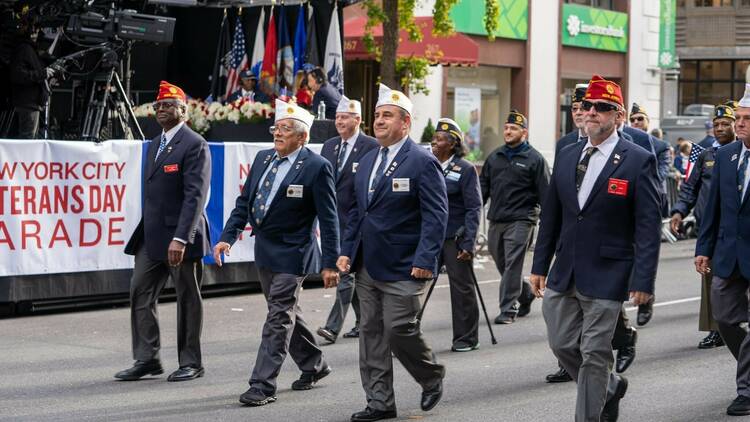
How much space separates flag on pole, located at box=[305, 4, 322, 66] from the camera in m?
19.8

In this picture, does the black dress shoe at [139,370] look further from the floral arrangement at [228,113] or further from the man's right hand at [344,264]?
the floral arrangement at [228,113]

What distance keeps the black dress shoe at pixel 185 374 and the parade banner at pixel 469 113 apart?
1929cm

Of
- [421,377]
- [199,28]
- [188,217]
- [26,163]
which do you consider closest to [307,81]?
[199,28]

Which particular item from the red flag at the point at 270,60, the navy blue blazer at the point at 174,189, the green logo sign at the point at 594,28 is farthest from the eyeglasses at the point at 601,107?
A: the green logo sign at the point at 594,28

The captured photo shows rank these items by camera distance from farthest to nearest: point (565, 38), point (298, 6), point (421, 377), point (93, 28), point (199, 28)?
1. point (565, 38)
2. point (199, 28)
3. point (298, 6)
4. point (93, 28)
5. point (421, 377)

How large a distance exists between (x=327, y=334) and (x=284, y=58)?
30.3 ft

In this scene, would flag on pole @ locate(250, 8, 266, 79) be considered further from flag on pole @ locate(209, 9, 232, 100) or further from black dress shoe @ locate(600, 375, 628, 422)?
black dress shoe @ locate(600, 375, 628, 422)

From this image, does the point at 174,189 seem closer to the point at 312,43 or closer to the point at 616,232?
the point at 616,232

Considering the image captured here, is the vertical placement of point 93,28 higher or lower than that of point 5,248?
higher

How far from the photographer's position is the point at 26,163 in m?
12.6

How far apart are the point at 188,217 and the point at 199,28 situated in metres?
12.8

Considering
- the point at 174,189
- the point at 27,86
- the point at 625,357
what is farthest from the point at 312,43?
the point at 625,357

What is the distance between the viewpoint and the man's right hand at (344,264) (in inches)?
323

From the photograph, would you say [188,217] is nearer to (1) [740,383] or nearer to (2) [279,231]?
(2) [279,231]
